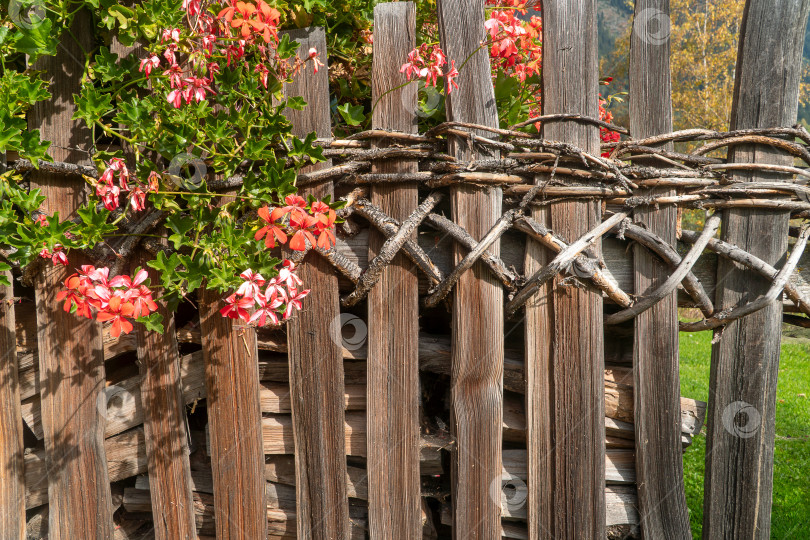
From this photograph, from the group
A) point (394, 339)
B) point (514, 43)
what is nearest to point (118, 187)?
point (394, 339)

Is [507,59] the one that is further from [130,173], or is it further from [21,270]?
[21,270]

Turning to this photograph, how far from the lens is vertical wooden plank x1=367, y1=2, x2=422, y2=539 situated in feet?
5.67

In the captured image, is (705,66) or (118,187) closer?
(118,187)

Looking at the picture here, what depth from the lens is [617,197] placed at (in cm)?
173

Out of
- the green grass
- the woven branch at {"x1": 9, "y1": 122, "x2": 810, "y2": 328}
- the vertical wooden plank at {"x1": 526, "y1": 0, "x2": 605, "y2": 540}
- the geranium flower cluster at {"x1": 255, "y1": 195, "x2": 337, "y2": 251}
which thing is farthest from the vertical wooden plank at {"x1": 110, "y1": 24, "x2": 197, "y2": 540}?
the green grass

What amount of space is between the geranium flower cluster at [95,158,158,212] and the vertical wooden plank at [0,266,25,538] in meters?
0.64

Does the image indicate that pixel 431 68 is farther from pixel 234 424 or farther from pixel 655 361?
pixel 234 424

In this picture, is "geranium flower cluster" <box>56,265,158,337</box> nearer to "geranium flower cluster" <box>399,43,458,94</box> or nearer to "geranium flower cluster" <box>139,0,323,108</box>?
"geranium flower cluster" <box>139,0,323,108</box>

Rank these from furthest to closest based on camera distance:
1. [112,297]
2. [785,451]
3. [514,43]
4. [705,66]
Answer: [705,66]
[785,451]
[514,43]
[112,297]

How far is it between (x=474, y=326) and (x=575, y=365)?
36 cm

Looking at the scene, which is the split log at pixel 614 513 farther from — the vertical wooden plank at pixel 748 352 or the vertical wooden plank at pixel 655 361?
the vertical wooden plank at pixel 748 352

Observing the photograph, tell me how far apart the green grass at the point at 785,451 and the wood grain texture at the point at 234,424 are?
2.37 metres

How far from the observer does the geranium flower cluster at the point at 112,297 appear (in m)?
1.47

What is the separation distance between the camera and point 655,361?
5.70 feet
